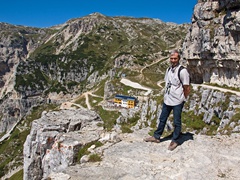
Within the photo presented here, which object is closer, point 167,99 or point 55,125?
point 167,99

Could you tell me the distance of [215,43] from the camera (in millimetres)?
32594

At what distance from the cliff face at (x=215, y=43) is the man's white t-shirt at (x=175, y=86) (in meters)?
22.3

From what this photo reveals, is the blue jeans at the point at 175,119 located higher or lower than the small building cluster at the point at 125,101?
higher

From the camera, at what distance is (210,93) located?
30.4 m

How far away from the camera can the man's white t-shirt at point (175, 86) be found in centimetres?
1041

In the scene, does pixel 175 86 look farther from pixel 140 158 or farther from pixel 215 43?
pixel 215 43

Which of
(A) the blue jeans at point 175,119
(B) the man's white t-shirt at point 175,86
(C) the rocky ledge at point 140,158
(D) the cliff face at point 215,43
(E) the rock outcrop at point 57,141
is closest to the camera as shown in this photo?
(C) the rocky ledge at point 140,158

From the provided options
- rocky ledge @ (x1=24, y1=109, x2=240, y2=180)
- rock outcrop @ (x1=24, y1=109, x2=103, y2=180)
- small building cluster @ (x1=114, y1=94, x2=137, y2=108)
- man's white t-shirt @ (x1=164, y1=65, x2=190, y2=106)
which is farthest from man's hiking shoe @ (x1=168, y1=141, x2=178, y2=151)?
small building cluster @ (x1=114, y1=94, x2=137, y2=108)

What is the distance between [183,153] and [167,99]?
7.86 feet

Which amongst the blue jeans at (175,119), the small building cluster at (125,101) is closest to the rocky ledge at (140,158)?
the blue jeans at (175,119)

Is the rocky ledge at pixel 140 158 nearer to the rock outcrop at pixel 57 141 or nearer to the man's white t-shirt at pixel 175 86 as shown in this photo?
the rock outcrop at pixel 57 141

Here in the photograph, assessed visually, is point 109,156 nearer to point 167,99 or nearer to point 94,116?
point 167,99

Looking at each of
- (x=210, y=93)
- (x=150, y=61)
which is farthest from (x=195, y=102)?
(x=150, y=61)

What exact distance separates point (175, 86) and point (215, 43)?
2480 centimetres
